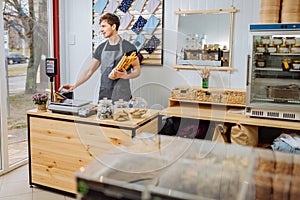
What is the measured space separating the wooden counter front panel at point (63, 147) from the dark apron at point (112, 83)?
27.4 inches

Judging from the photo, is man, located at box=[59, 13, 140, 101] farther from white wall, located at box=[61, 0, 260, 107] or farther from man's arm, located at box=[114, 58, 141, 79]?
white wall, located at box=[61, 0, 260, 107]

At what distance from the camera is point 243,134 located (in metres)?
2.96

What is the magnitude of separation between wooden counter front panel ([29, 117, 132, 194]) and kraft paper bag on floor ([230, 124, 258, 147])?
1.06m

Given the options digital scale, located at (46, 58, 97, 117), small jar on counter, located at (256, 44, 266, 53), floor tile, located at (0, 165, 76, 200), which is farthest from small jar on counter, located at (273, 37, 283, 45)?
floor tile, located at (0, 165, 76, 200)

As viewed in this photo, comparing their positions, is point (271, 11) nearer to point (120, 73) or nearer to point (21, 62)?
point (120, 73)

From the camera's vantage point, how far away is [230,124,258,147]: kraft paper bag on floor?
2963 mm

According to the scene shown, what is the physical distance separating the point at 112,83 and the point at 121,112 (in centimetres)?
82

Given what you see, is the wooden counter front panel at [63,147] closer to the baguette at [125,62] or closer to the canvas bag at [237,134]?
the baguette at [125,62]

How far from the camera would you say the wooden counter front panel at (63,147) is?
2709 mm

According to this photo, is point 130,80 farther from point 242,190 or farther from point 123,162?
point 242,190

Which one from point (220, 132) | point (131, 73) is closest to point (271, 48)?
point (220, 132)

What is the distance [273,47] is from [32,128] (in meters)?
2.45

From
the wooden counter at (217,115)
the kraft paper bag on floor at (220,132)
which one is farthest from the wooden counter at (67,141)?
the kraft paper bag on floor at (220,132)

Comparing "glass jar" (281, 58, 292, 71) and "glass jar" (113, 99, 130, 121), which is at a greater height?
"glass jar" (281, 58, 292, 71)
